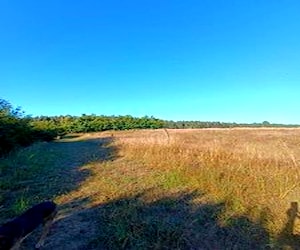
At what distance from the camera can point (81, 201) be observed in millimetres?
6988

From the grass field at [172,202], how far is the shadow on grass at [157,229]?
1 centimetres

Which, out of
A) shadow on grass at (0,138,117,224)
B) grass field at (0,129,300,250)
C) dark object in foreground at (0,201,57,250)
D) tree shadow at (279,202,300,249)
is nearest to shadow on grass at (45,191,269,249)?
grass field at (0,129,300,250)

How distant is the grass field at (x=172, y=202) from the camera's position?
4.96m

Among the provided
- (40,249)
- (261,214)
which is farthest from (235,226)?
(40,249)

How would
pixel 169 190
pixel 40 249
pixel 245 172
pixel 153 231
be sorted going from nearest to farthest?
pixel 40 249, pixel 153 231, pixel 169 190, pixel 245 172

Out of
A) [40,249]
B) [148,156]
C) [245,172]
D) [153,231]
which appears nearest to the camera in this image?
[40,249]

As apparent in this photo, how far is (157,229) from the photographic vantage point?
5141mm

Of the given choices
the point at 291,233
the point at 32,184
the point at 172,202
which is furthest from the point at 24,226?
the point at 32,184

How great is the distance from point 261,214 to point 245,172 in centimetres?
249

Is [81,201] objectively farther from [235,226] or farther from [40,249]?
[235,226]

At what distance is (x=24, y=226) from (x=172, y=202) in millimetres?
3297

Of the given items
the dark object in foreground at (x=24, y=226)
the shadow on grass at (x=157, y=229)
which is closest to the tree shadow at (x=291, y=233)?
the shadow on grass at (x=157, y=229)

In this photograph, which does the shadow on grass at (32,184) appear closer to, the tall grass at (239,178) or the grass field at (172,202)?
the grass field at (172,202)

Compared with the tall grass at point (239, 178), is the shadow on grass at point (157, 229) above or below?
below
